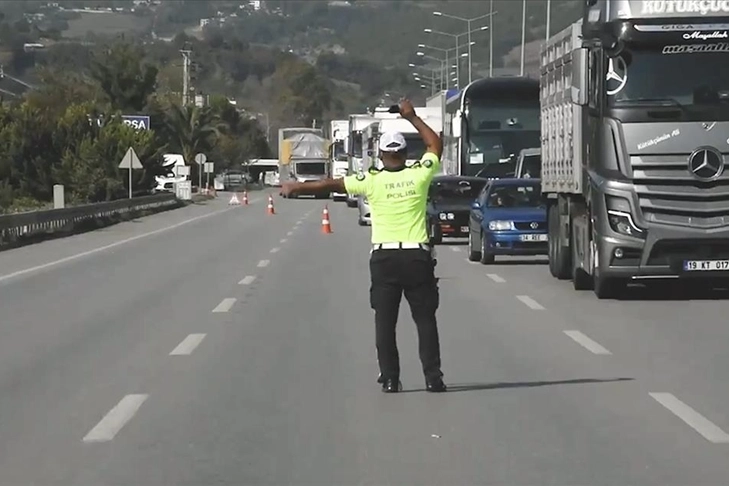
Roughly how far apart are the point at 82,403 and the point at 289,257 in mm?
18053

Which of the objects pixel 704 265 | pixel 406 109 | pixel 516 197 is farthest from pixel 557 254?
pixel 406 109

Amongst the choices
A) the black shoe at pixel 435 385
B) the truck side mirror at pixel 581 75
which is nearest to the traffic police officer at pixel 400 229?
the black shoe at pixel 435 385

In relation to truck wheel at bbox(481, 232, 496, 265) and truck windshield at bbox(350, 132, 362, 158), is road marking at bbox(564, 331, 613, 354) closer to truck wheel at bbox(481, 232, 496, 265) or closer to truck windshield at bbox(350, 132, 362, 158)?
truck wheel at bbox(481, 232, 496, 265)

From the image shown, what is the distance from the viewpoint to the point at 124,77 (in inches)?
3851

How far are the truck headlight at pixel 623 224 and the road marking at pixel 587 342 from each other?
3408 mm

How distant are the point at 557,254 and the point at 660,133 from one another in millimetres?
4762

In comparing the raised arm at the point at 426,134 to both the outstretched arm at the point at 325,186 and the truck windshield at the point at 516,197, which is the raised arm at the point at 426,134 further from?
the truck windshield at the point at 516,197

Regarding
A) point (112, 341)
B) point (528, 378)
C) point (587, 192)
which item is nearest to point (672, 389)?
point (528, 378)

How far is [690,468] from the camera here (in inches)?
331

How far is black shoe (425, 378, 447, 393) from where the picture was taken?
36.2 ft

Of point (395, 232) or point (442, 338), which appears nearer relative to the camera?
point (395, 232)

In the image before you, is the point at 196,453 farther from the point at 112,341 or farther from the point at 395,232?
the point at 112,341

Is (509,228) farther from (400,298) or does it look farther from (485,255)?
(400,298)

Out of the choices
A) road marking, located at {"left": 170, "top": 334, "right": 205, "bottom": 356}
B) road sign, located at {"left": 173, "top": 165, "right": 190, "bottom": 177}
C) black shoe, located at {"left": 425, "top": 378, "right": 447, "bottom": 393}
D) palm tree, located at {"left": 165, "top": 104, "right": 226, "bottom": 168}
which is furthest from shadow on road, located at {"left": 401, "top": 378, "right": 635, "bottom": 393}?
palm tree, located at {"left": 165, "top": 104, "right": 226, "bottom": 168}
